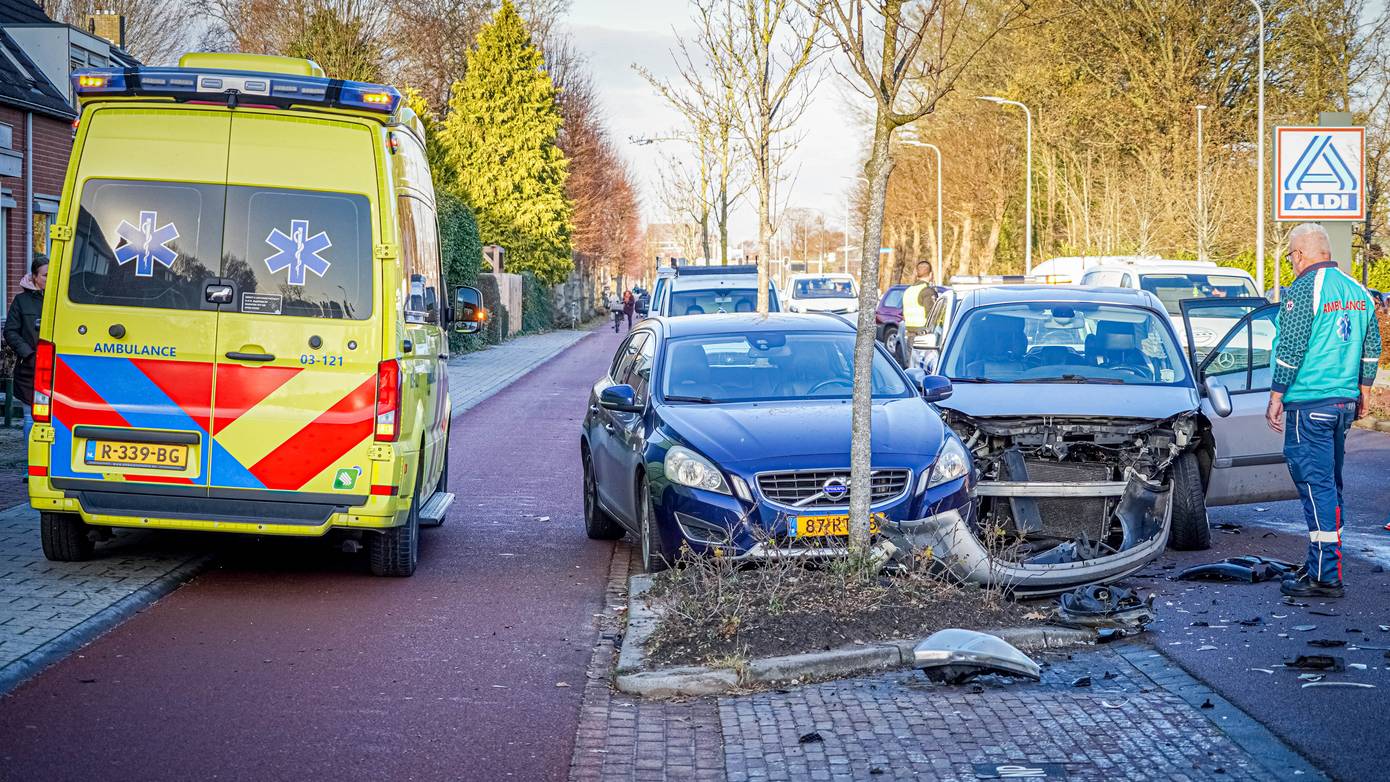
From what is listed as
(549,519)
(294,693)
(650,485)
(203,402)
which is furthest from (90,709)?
(549,519)

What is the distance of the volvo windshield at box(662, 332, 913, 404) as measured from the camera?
950 cm

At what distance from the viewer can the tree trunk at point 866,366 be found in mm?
7703

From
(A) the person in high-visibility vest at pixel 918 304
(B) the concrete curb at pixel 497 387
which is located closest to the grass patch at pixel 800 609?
(B) the concrete curb at pixel 497 387

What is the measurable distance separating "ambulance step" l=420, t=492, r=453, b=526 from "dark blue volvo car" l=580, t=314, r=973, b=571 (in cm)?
99

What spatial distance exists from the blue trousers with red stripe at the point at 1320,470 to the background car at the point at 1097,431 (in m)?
0.81

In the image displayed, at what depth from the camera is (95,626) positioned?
733 cm

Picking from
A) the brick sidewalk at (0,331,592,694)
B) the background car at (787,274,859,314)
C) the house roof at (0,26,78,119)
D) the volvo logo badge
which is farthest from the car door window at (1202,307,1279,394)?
the background car at (787,274,859,314)

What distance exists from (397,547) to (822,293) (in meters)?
27.6

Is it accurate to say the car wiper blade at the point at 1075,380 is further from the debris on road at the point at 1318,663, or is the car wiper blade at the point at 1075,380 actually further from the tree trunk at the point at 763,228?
the tree trunk at the point at 763,228

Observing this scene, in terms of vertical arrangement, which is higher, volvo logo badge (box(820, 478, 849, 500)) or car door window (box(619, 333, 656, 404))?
car door window (box(619, 333, 656, 404))

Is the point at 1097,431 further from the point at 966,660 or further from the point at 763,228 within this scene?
the point at 763,228

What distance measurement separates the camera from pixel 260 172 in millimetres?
8430

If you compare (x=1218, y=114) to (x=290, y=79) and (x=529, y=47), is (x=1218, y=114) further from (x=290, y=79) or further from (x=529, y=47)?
(x=290, y=79)

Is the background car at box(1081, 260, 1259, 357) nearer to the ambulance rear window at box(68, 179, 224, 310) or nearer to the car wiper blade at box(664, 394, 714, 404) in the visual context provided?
the car wiper blade at box(664, 394, 714, 404)
